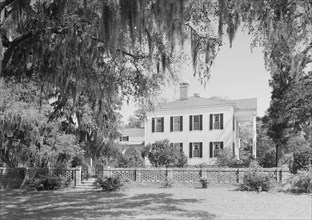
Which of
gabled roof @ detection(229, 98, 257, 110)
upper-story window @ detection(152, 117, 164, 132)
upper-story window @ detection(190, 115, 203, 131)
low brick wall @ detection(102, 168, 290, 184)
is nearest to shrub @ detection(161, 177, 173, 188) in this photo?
low brick wall @ detection(102, 168, 290, 184)

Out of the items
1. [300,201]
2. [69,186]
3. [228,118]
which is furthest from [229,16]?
[228,118]

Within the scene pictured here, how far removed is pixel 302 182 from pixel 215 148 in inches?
478

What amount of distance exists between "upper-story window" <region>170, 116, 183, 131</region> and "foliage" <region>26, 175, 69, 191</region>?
37.7ft

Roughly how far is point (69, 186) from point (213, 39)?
46.1 ft

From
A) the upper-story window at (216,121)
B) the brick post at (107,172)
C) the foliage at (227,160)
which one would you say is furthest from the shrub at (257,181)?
the upper-story window at (216,121)

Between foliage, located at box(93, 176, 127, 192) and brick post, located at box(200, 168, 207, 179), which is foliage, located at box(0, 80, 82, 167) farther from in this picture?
brick post, located at box(200, 168, 207, 179)

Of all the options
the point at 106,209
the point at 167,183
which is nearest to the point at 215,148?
the point at 167,183

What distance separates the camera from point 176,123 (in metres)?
29.2

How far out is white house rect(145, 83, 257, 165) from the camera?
27.4m

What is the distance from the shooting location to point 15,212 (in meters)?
11.9

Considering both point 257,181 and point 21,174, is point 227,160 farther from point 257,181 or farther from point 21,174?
point 21,174

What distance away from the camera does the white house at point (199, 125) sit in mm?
27375

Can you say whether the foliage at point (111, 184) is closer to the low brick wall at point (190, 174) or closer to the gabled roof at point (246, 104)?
the low brick wall at point (190, 174)

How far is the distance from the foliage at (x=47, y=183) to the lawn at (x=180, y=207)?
3.64 meters
